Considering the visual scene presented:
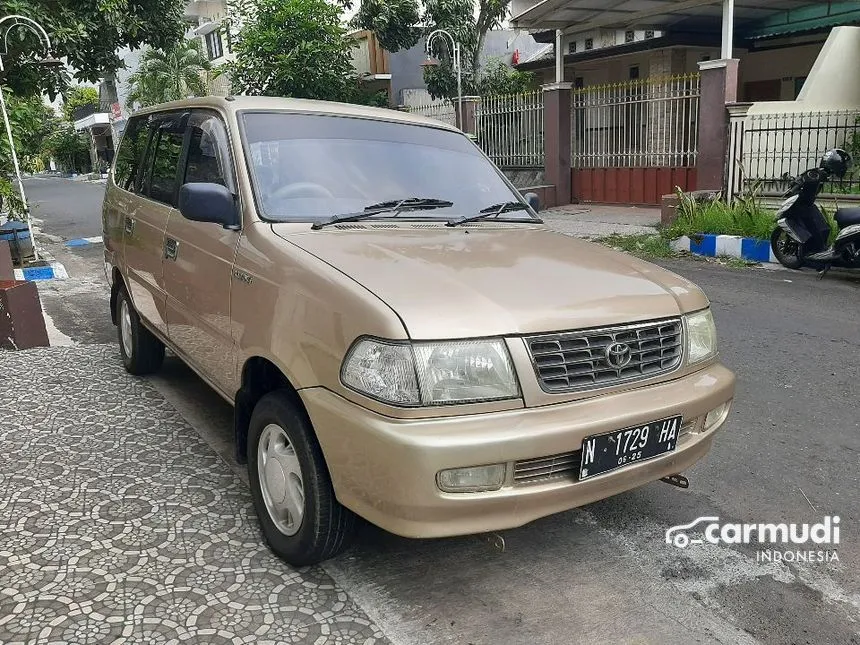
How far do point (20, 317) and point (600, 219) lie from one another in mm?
9722

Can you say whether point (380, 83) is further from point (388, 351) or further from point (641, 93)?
point (388, 351)

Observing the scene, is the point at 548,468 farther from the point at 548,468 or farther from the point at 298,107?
the point at 298,107

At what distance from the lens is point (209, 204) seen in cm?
307

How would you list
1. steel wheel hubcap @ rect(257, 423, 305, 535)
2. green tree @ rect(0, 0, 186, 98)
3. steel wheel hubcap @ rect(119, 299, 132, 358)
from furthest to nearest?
green tree @ rect(0, 0, 186, 98)
steel wheel hubcap @ rect(119, 299, 132, 358)
steel wheel hubcap @ rect(257, 423, 305, 535)

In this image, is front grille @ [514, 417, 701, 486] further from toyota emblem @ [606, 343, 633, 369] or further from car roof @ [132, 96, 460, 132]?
car roof @ [132, 96, 460, 132]

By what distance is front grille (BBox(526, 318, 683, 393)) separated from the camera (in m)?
2.41

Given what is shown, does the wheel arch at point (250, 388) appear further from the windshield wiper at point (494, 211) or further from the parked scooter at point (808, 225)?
the parked scooter at point (808, 225)

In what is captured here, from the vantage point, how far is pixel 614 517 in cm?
324

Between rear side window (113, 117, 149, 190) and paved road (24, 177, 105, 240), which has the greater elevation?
rear side window (113, 117, 149, 190)

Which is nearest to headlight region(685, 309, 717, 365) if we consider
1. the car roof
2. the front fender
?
the front fender

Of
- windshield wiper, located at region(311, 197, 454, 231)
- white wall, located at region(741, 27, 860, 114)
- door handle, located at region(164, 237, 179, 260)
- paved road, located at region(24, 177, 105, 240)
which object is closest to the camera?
windshield wiper, located at region(311, 197, 454, 231)

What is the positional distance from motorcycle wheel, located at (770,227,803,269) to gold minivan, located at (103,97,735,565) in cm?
602

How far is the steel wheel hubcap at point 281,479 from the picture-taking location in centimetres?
272

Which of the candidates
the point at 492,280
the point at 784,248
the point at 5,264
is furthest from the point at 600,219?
the point at 492,280
